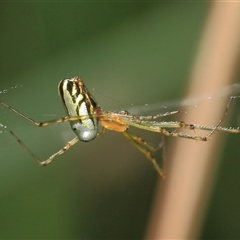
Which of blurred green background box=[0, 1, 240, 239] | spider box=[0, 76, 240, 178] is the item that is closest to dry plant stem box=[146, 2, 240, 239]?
blurred green background box=[0, 1, 240, 239]

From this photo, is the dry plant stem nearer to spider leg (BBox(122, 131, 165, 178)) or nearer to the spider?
spider leg (BBox(122, 131, 165, 178))

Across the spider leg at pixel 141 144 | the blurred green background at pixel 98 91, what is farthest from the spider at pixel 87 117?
the blurred green background at pixel 98 91

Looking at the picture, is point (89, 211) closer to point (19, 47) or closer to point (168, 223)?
point (168, 223)

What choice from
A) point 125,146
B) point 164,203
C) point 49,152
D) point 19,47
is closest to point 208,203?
point 164,203

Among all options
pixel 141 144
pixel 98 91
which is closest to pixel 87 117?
pixel 141 144

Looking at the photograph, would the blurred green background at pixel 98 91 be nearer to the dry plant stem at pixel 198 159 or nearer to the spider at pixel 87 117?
the dry plant stem at pixel 198 159

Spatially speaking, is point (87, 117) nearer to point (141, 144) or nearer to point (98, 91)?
point (141, 144)
